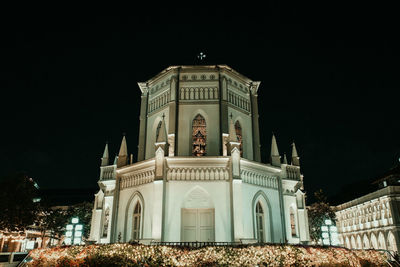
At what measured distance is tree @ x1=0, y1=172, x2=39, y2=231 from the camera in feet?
117

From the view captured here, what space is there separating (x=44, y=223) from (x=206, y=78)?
36.8 m

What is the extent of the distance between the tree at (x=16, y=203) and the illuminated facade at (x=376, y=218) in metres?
55.2

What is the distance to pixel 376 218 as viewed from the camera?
61.0m

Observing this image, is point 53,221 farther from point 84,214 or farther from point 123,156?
point 123,156

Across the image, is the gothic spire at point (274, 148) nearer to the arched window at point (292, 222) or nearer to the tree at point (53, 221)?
the arched window at point (292, 222)

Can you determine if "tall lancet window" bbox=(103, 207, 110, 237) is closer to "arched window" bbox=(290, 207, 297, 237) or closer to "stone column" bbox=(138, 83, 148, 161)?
"stone column" bbox=(138, 83, 148, 161)

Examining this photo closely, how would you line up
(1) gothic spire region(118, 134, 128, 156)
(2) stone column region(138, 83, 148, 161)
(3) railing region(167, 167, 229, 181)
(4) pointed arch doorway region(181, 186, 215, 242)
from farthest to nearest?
(2) stone column region(138, 83, 148, 161) → (1) gothic spire region(118, 134, 128, 156) → (3) railing region(167, 167, 229, 181) → (4) pointed arch doorway region(181, 186, 215, 242)

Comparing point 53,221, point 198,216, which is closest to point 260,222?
point 198,216

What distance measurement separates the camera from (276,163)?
30.8 m

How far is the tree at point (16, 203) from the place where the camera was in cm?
3562

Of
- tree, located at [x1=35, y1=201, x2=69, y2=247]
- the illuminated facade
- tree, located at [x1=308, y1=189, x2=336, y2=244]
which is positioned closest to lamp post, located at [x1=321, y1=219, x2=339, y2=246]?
tree, located at [x1=308, y1=189, x2=336, y2=244]

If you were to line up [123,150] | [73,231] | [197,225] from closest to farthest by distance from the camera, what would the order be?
[197,225] → [73,231] → [123,150]

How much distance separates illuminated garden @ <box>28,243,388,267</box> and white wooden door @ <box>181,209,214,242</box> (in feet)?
25.3

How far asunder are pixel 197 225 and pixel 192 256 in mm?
8425
